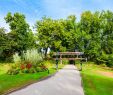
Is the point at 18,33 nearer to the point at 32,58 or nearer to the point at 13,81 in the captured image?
the point at 32,58

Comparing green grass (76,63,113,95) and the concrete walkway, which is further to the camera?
green grass (76,63,113,95)

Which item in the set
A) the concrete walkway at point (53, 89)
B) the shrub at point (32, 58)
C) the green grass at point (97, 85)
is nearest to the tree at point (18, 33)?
the shrub at point (32, 58)

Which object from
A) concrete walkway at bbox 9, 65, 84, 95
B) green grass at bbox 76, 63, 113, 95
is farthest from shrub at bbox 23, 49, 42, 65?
concrete walkway at bbox 9, 65, 84, 95

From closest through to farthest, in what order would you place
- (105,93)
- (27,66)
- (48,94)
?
1. (48,94)
2. (105,93)
3. (27,66)

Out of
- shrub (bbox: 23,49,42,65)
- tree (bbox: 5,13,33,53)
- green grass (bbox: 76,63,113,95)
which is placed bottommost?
green grass (bbox: 76,63,113,95)

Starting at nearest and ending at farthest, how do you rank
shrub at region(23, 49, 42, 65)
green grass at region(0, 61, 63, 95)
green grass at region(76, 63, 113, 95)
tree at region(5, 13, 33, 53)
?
green grass at region(0, 61, 63, 95) → green grass at region(76, 63, 113, 95) → shrub at region(23, 49, 42, 65) → tree at region(5, 13, 33, 53)

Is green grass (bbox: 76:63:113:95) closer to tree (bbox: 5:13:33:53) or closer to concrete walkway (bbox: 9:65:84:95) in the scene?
concrete walkway (bbox: 9:65:84:95)

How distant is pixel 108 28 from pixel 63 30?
31.2ft

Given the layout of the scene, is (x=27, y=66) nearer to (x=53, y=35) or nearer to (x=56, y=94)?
(x=56, y=94)

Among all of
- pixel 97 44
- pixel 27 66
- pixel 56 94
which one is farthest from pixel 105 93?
pixel 97 44

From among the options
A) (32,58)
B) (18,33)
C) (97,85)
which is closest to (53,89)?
(97,85)

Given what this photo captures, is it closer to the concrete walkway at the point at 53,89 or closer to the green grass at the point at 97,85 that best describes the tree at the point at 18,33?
the green grass at the point at 97,85

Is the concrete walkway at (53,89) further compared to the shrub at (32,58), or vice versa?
the shrub at (32,58)

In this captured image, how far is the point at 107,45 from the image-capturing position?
57469 mm
